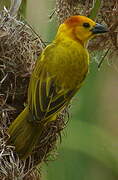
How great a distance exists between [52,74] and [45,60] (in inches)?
2.4

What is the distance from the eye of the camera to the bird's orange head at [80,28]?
4.53 meters

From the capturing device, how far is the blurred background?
4.55 m

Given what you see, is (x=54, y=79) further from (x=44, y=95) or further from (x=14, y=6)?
(x=14, y=6)

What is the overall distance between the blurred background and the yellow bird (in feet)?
0.55

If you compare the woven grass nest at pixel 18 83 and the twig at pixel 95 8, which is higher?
the twig at pixel 95 8

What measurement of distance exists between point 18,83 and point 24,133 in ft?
0.71

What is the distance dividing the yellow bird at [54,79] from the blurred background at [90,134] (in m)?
0.17

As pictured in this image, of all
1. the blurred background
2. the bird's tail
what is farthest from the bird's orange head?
the bird's tail

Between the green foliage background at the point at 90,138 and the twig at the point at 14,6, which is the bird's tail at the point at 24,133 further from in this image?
the twig at the point at 14,6

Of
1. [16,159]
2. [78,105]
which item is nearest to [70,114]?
[78,105]

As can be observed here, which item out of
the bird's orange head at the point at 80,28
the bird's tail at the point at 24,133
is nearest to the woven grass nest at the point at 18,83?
the bird's tail at the point at 24,133

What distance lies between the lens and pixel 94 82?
467cm

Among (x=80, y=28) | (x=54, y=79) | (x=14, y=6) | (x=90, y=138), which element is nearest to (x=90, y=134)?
(x=90, y=138)

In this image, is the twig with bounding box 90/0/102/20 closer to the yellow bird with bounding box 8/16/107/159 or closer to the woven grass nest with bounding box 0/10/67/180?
the yellow bird with bounding box 8/16/107/159
